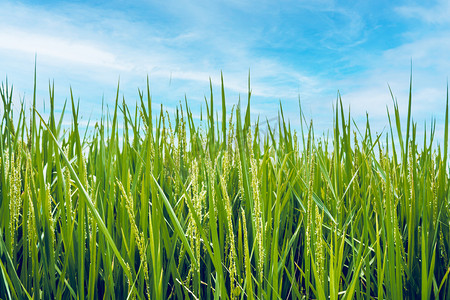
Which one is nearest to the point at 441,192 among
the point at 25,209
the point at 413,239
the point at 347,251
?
the point at 413,239

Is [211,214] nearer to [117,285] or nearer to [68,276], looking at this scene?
[117,285]

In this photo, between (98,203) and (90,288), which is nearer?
(90,288)

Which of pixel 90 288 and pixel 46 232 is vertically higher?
pixel 46 232

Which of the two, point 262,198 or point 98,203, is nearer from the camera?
point 262,198

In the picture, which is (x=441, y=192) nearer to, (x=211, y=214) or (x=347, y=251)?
(x=347, y=251)

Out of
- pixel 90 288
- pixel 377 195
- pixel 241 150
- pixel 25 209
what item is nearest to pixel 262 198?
pixel 241 150

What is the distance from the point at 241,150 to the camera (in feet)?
3.16

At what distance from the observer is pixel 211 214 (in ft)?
2.82

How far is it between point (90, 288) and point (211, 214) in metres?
0.43

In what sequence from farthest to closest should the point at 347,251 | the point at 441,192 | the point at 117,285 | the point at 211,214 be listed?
the point at 441,192
the point at 347,251
the point at 117,285
the point at 211,214


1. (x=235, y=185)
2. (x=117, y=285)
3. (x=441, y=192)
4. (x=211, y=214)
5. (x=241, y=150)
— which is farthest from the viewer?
(x=235, y=185)

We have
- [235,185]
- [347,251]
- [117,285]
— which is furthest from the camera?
[235,185]

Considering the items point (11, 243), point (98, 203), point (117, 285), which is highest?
point (98, 203)

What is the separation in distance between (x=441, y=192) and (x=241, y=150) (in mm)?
953
